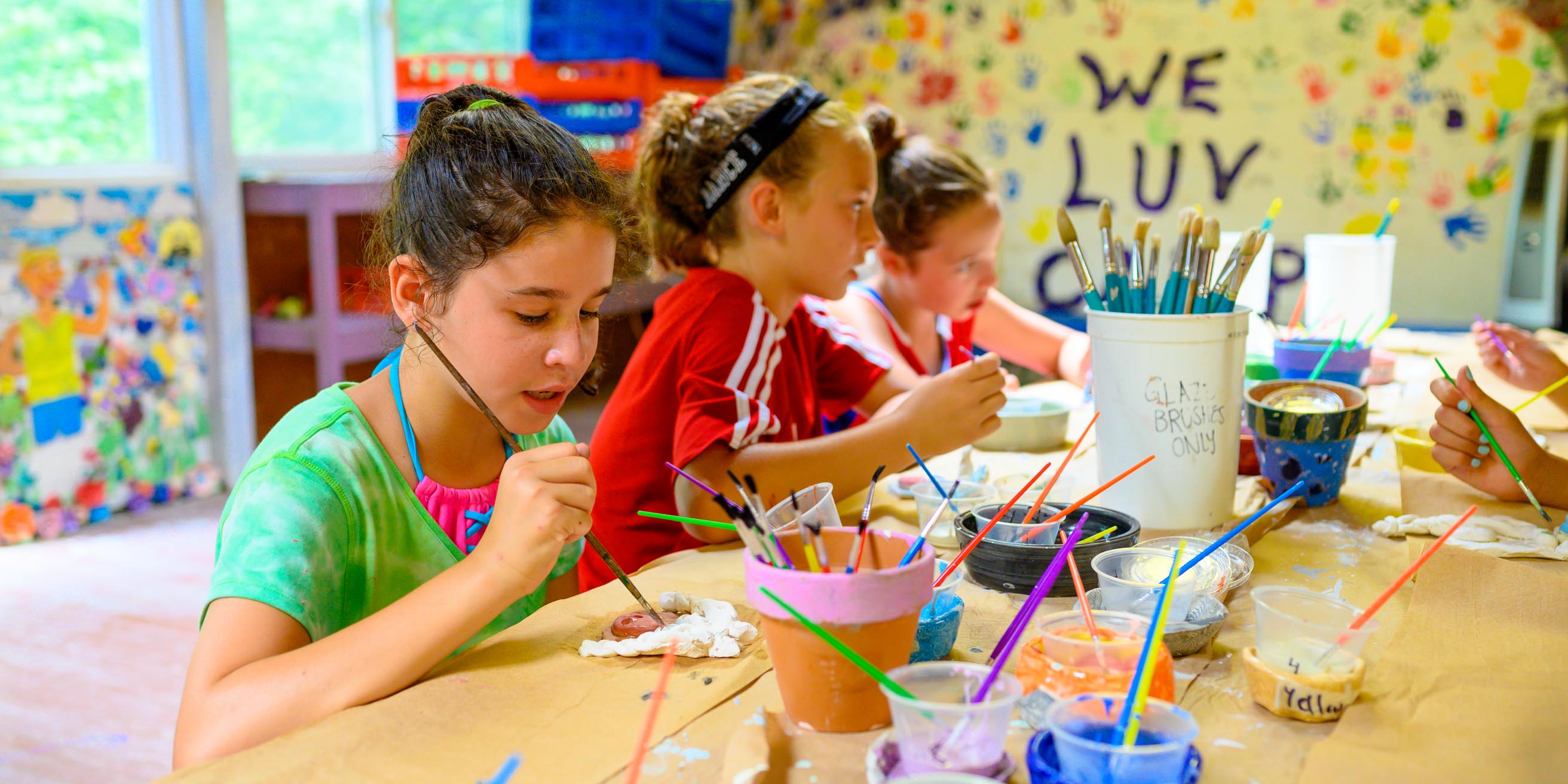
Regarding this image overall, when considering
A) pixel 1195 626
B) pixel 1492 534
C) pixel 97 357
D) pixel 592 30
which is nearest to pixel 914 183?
pixel 1492 534

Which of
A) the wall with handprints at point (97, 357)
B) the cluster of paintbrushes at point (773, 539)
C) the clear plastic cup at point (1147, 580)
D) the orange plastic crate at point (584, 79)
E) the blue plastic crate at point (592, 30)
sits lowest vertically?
the wall with handprints at point (97, 357)

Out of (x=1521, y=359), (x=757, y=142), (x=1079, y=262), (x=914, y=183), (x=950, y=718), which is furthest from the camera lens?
(x=914, y=183)

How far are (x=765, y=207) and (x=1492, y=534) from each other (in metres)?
0.90

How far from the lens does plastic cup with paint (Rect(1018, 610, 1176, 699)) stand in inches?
27.3

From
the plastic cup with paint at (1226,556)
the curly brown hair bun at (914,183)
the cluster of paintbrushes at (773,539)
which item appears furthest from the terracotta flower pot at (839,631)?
the curly brown hair bun at (914,183)

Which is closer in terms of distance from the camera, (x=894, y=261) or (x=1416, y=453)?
(x=1416, y=453)

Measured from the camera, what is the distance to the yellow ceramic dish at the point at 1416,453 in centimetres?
136

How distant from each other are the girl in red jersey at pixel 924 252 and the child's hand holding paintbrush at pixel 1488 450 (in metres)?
0.77

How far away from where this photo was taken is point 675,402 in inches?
53.9

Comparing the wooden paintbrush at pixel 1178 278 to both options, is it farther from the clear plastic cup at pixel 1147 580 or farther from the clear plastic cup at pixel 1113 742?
the clear plastic cup at pixel 1113 742

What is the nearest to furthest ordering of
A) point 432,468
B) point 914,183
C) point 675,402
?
point 432,468 → point 675,402 → point 914,183

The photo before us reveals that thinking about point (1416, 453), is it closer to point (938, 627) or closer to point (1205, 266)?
point (1205, 266)

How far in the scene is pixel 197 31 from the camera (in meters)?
3.02

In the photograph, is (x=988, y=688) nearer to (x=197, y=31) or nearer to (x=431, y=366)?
(x=431, y=366)
